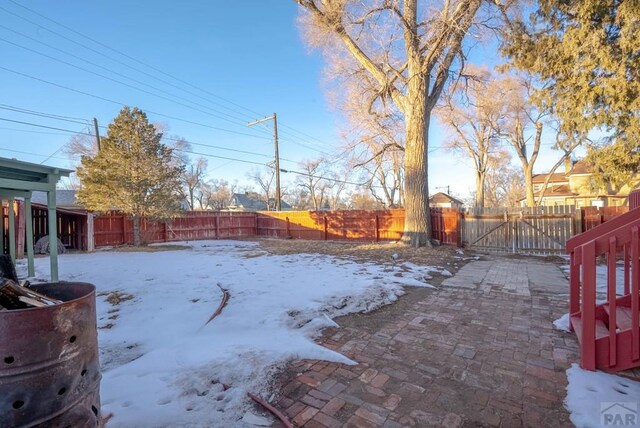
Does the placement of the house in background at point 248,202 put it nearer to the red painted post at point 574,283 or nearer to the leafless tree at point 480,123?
the leafless tree at point 480,123

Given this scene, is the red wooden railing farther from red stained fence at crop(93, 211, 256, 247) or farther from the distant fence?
red stained fence at crop(93, 211, 256, 247)

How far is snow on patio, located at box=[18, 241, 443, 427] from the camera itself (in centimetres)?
224

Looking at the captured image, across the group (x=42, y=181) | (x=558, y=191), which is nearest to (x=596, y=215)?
(x=42, y=181)

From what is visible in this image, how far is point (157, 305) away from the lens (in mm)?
4617

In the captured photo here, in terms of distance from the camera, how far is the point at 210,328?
3.64 m

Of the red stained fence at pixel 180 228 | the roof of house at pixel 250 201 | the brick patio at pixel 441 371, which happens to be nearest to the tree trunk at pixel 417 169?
the brick patio at pixel 441 371

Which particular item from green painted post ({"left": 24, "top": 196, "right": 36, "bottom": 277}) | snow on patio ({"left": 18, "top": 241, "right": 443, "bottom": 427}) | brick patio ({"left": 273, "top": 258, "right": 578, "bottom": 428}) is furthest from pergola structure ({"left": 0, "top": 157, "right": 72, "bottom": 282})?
brick patio ({"left": 273, "top": 258, "right": 578, "bottom": 428})

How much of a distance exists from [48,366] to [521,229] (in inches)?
469

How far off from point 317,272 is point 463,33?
8.27 m

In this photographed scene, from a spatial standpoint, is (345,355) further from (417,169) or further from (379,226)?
(379,226)

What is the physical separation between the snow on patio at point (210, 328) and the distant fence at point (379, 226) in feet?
15.8

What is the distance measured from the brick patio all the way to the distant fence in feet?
21.9

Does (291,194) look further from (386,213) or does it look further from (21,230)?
(21,230)

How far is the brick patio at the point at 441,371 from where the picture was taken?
2123 millimetres
